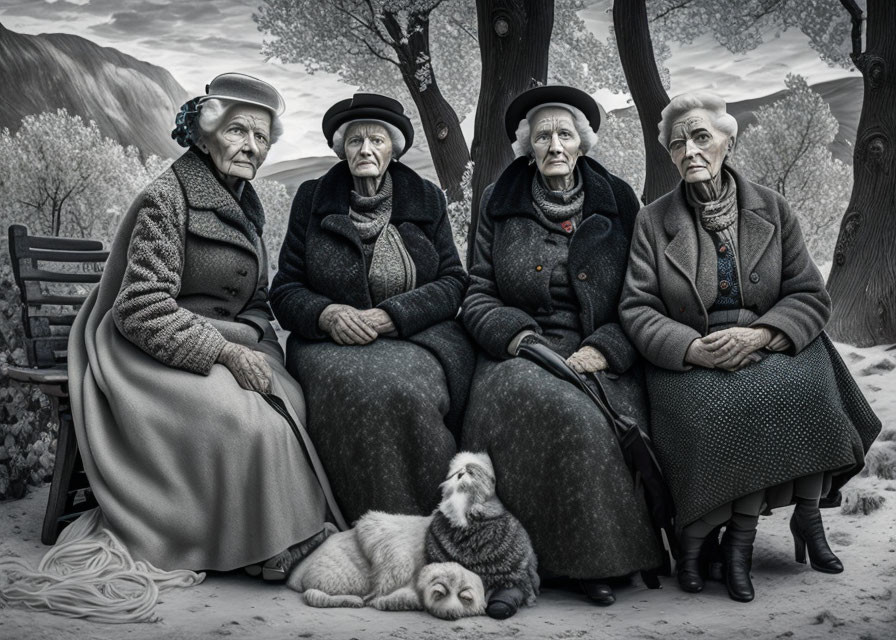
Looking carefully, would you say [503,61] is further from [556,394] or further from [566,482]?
[566,482]

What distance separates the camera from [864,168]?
18.0 ft

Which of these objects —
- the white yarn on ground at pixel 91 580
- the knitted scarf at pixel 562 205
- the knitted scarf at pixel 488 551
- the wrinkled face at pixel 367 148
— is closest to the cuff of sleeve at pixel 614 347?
the knitted scarf at pixel 562 205

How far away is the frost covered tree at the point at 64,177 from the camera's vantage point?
5531 millimetres

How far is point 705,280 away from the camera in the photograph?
3398 millimetres

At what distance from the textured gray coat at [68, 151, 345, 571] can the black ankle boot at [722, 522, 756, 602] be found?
1.63 metres

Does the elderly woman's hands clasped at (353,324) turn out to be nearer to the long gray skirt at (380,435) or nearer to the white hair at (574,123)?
the long gray skirt at (380,435)

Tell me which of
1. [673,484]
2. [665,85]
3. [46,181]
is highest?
[665,85]

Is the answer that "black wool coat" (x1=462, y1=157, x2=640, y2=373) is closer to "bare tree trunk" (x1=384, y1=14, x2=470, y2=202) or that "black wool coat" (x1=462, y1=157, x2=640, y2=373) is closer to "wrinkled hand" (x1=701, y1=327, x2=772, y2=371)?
"wrinkled hand" (x1=701, y1=327, x2=772, y2=371)

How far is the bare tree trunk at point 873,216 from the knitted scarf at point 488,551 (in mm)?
3439

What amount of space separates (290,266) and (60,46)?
3.21 meters

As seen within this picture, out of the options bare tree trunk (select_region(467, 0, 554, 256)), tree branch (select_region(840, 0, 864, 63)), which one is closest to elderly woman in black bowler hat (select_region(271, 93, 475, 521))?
bare tree trunk (select_region(467, 0, 554, 256))

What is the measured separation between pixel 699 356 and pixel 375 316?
1.43m

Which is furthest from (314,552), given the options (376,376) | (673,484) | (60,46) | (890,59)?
(890,59)

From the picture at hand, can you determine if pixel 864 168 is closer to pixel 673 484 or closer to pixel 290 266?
pixel 673 484
